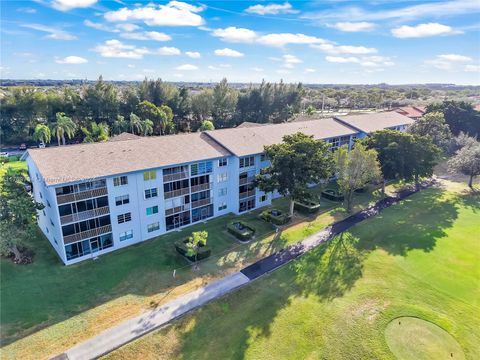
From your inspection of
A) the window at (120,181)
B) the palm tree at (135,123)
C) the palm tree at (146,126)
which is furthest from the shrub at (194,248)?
the palm tree at (146,126)

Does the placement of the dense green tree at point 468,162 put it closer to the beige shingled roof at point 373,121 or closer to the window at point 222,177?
the beige shingled roof at point 373,121

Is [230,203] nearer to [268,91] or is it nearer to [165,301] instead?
[165,301]

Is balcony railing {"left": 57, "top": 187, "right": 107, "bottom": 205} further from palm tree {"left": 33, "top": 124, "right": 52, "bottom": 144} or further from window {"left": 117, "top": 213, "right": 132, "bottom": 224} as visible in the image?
palm tree {"left": 33, "top": 124, "right": 52, "bottom": 144}

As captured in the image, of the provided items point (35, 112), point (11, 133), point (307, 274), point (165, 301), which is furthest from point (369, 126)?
point (11, 133)

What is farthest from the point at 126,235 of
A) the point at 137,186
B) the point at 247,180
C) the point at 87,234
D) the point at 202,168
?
the point at 247,180

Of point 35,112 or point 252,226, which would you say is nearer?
point 252,226
